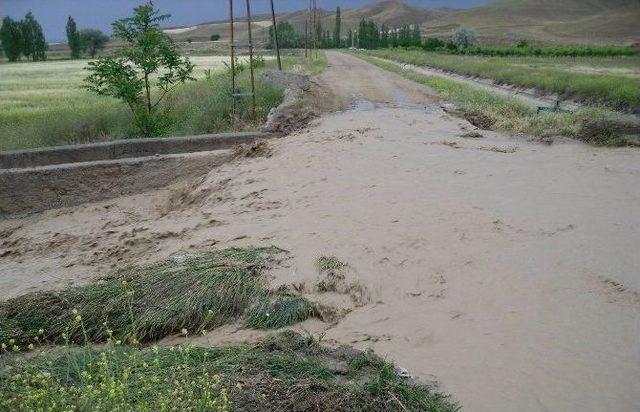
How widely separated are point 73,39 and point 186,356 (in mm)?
44445

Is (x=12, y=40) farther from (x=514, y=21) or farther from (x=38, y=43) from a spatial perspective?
(x=514, y=21)

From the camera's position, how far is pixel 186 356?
2898 mm

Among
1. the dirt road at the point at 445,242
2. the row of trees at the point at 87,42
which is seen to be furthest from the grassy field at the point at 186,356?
the row of trees at the point at 87,42

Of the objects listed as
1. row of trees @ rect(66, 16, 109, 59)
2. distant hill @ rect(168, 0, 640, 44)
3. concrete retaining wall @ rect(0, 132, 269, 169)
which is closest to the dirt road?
concrete retaining wall @ rect(0, 132, 269, 169)

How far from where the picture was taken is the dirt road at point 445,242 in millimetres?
3791

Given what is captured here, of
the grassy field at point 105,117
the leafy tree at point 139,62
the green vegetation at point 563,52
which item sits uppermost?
the leafy tree at point 139,62

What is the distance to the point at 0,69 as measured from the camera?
3075 centimetres

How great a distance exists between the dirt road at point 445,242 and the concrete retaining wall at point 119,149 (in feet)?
3.25

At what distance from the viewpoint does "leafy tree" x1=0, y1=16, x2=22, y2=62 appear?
125 feet

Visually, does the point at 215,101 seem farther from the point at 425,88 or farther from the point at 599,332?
the point at 599,332

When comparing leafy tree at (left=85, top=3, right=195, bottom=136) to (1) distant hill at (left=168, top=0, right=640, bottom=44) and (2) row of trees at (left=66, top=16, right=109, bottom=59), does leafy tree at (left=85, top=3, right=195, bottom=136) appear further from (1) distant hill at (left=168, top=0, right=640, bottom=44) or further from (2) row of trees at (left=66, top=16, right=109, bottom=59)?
(2) row of trees at (left=66, top=16, right=109, bottom=59)

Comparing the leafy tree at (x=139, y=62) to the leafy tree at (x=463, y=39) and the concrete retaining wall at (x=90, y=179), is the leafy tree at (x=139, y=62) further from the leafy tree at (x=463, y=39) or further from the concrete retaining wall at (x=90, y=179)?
the leafy tree at (x=463, y=39)

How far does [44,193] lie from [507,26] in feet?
299

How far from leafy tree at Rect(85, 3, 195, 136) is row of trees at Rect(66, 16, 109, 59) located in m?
34.8
